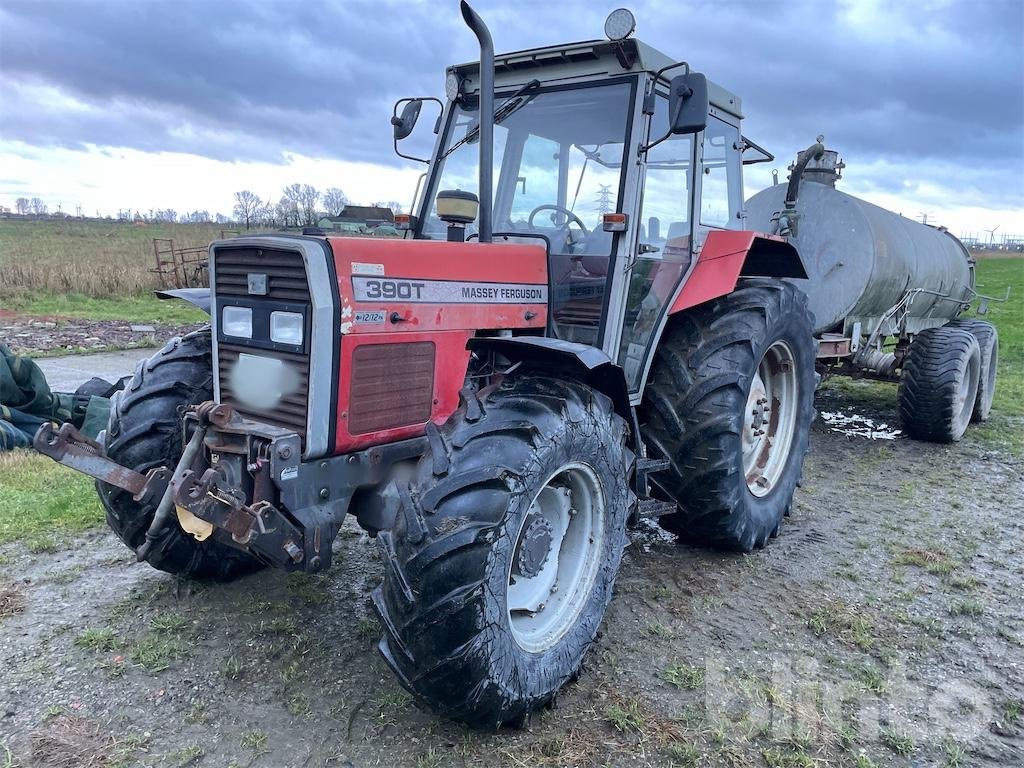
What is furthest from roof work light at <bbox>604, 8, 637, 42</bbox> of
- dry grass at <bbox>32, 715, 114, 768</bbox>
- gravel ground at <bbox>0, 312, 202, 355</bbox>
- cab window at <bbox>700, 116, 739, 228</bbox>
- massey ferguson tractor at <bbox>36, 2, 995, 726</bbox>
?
gravel ground at <bbox>0, 312, 202, 355</bbox>

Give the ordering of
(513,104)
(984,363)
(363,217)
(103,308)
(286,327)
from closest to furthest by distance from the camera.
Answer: (286,327) < (513,104) < (363,217) < (984,363) < (103,308)

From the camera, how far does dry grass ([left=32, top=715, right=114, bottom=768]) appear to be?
2.45m

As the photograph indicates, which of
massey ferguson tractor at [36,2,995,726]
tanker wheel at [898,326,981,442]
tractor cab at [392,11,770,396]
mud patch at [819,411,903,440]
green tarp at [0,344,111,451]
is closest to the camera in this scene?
massey ferguson tractor at [36,2,995,726]

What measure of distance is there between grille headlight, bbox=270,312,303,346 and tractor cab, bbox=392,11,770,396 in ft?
3.33

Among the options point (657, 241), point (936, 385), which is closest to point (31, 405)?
point (657, 241)

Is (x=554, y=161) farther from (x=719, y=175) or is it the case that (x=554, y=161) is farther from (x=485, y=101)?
(x=719, y=175)

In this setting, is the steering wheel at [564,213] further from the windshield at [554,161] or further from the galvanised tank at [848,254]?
the galvanised tank at [848,254]

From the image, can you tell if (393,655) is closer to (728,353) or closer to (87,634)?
(87,634)

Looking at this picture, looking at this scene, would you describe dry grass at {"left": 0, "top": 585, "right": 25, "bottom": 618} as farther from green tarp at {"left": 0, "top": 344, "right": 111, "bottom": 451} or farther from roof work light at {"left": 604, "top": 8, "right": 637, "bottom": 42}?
roof work light at {"left": 604, "top": 8, "right": 637, "bottom": 42}

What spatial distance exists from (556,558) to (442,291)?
1.15 meters

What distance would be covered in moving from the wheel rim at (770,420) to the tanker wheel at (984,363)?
3840 millimetres

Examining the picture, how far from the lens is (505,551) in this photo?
2.46m

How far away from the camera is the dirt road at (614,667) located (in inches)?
101

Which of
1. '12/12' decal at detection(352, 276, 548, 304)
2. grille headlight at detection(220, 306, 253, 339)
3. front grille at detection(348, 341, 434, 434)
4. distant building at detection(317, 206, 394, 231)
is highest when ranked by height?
distant building at detection(317, 206, 394, 231)
